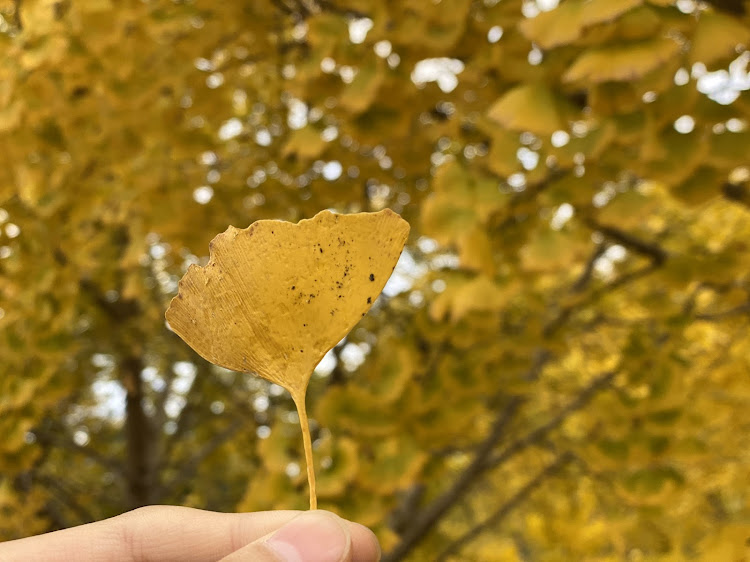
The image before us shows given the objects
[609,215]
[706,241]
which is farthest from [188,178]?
[706,241]

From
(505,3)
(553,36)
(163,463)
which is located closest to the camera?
(553,36)

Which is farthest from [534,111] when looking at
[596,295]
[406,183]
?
[596,295]

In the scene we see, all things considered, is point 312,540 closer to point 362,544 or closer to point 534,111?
point 362,544

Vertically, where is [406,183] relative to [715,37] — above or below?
below

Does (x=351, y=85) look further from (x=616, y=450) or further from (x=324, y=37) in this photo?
(x=616, y=450)

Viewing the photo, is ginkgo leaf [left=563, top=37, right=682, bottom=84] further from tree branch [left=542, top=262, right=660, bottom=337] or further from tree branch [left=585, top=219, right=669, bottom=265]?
tree branch [left=542, top=262, right=660, bottom=337]

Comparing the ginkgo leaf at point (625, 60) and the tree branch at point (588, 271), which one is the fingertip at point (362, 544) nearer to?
the ginkgo leaf at point (625, 60)

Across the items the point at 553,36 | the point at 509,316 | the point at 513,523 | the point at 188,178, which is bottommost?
the point at 513,523
